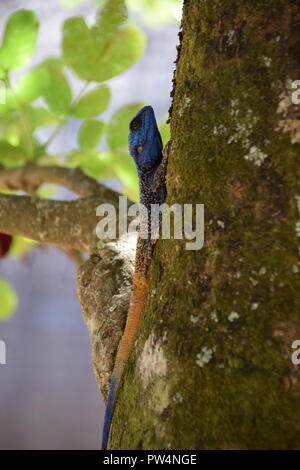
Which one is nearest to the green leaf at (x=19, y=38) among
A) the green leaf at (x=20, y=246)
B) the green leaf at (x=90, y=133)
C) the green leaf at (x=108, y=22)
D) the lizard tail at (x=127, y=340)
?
the green leaf at (x=108, y=22)

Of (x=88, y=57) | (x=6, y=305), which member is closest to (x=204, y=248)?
(x=88, y=57)

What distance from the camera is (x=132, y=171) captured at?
1888 mm

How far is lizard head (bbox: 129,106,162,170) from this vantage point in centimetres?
120

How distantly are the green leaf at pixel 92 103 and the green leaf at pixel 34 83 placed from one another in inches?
5.1

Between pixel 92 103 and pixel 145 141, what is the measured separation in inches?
27.2

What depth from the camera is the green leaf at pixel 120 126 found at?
184 centimetres

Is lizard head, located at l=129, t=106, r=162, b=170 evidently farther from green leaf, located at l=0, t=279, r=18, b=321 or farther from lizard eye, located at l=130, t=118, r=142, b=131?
green leaf, located at l=0, t=279, r=18, b=321

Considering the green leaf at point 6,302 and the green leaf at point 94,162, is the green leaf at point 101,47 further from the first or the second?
the green leaf at point 6,302

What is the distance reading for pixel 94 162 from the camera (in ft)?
6.60

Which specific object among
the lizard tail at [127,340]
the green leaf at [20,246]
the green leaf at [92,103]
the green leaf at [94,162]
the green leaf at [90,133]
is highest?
the green leaf at [92,103]

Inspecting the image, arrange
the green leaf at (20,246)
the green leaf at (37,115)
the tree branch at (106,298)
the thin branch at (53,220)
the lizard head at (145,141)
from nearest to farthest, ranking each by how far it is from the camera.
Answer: the tree branch at (106,298), the lizard head at (145,141), the thin branch at (53,220), the green leaf at (37,115), the green leaf at (20,246)

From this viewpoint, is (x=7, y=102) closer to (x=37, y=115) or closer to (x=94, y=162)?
(x=37, y=115)

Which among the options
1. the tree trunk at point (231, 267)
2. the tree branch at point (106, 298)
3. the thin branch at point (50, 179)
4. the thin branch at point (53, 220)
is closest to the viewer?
the tree trunk at point (231, 267)
